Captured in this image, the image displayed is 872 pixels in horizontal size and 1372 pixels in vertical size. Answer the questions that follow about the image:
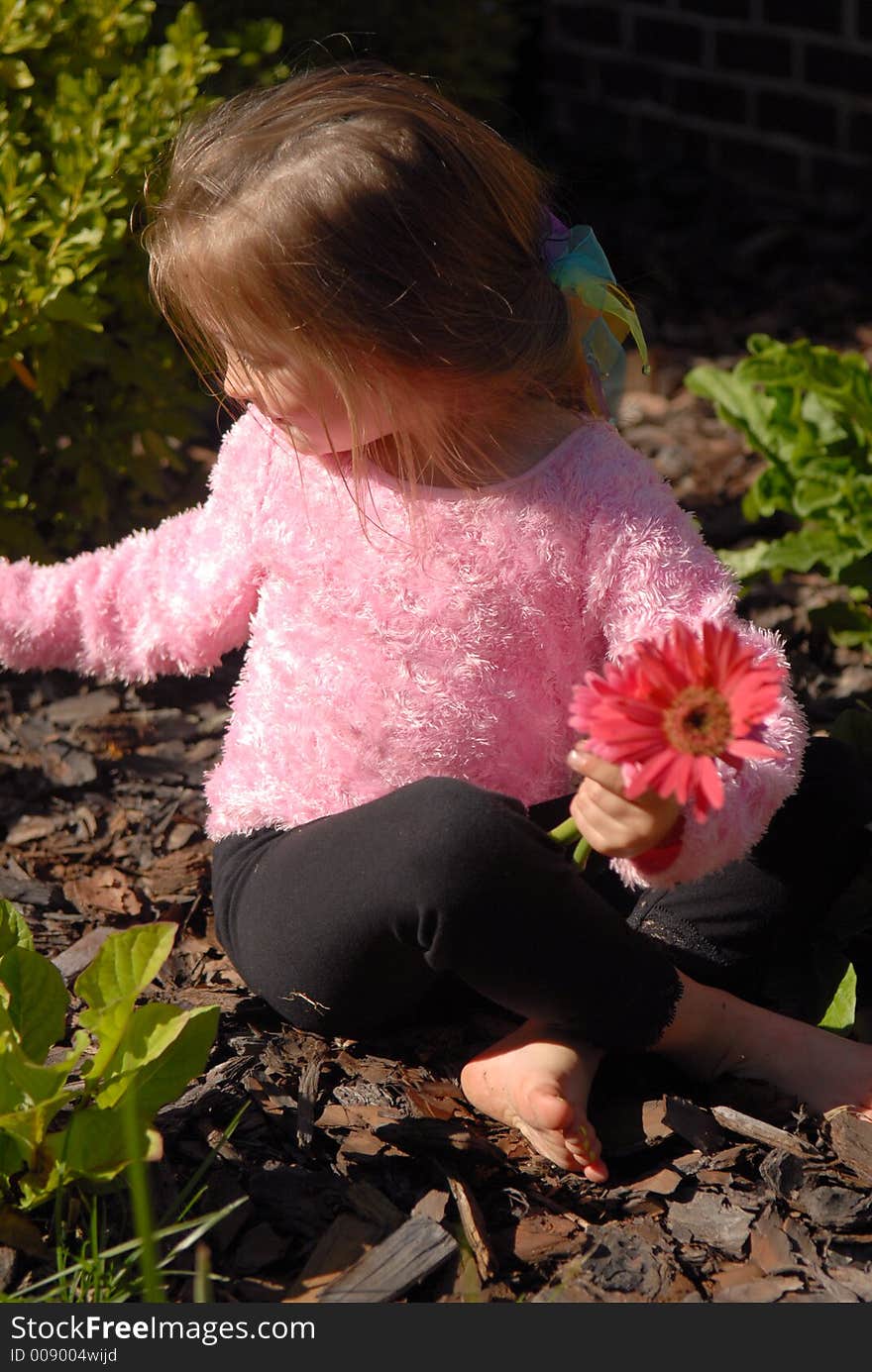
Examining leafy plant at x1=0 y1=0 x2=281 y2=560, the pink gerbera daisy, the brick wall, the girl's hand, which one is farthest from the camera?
the brick wall

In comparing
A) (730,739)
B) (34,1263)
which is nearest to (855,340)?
(730,739)

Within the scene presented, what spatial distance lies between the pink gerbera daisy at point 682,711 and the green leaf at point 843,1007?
757 millimetres

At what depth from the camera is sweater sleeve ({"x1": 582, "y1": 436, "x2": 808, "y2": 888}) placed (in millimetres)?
1666

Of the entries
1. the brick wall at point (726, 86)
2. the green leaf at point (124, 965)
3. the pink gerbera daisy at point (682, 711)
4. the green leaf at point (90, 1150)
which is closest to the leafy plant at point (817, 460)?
the pink gerbera daisy at point (682, 711)

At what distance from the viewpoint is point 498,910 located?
169 cm

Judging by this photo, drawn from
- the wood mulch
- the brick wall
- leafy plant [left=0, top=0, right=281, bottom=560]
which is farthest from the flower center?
the brick wall

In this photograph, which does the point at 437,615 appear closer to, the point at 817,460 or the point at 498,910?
the point at 498,910

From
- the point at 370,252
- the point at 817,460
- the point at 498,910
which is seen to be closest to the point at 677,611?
the point at 498,910

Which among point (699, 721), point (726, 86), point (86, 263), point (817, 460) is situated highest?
point (86, 263)

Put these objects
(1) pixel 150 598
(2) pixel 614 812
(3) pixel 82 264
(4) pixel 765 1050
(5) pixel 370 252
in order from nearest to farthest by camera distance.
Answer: (2) pixel 614 812
(5) pixel 370 252
(4) pixel 765 1050
(1) pixel 150 598
(3) pixel 82 264

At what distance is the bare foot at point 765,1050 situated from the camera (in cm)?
185

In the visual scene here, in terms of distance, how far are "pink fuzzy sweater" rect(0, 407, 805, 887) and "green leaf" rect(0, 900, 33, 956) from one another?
369mm

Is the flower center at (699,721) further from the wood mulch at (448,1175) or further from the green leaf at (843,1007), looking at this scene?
the green leaf at (843,1007)

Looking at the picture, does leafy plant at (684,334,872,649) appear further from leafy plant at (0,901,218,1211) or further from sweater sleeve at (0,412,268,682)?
leafy plant at (0,901,218,1211)
